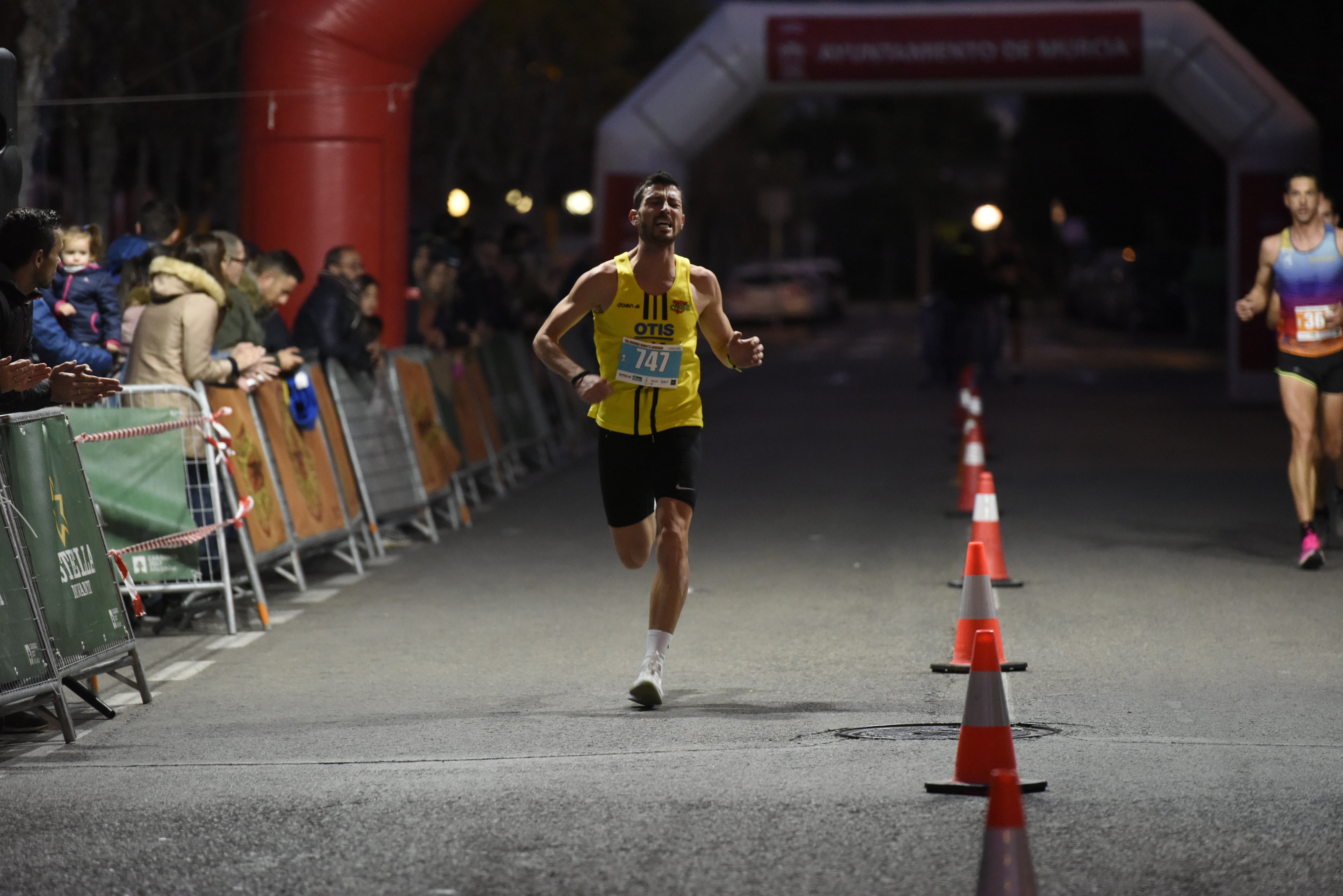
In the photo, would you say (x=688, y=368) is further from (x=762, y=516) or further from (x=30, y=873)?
(x=762, y=516)

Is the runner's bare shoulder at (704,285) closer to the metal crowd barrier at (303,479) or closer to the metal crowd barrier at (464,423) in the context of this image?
the metal crowd barrier at (303,479)

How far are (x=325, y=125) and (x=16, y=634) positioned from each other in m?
9.30

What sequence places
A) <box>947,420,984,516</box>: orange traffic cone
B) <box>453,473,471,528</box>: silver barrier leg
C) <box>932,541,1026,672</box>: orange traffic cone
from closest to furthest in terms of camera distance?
<box>932,541,1026,672</box>: orange traffic cone < <box>947,420,984,516</box>: orange traffic cone < <box>453,473,471,528</box>: silver barrier leg

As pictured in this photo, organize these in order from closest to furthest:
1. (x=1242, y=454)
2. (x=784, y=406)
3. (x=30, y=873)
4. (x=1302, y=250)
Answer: (x=30, y=873) < (x=1302, y=250) < (x=1242, y=454) < (x=784, y=406)

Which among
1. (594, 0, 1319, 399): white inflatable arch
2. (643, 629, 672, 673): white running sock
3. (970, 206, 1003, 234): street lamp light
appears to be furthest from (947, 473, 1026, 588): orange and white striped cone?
(970, 206, 1003, 234): street lamp light

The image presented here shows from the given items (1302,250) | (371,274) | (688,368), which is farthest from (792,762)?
(371,274)

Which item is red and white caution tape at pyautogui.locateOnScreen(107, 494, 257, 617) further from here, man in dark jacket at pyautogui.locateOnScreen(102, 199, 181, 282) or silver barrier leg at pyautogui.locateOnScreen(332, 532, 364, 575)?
man in dark jacket at pyautogui.locateOnScreen(102, 199, 181, 282)

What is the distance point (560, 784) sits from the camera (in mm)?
6121

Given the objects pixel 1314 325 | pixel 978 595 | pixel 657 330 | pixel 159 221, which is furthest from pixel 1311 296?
pixel 159 221

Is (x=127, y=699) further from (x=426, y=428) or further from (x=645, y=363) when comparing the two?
(x=426, y=428)

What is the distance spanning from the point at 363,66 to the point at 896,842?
11525 mm

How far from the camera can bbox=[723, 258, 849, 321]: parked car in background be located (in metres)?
49.8

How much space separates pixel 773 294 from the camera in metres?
50.1

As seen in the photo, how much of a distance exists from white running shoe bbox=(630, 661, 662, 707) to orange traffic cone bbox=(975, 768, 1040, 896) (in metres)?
2.94
